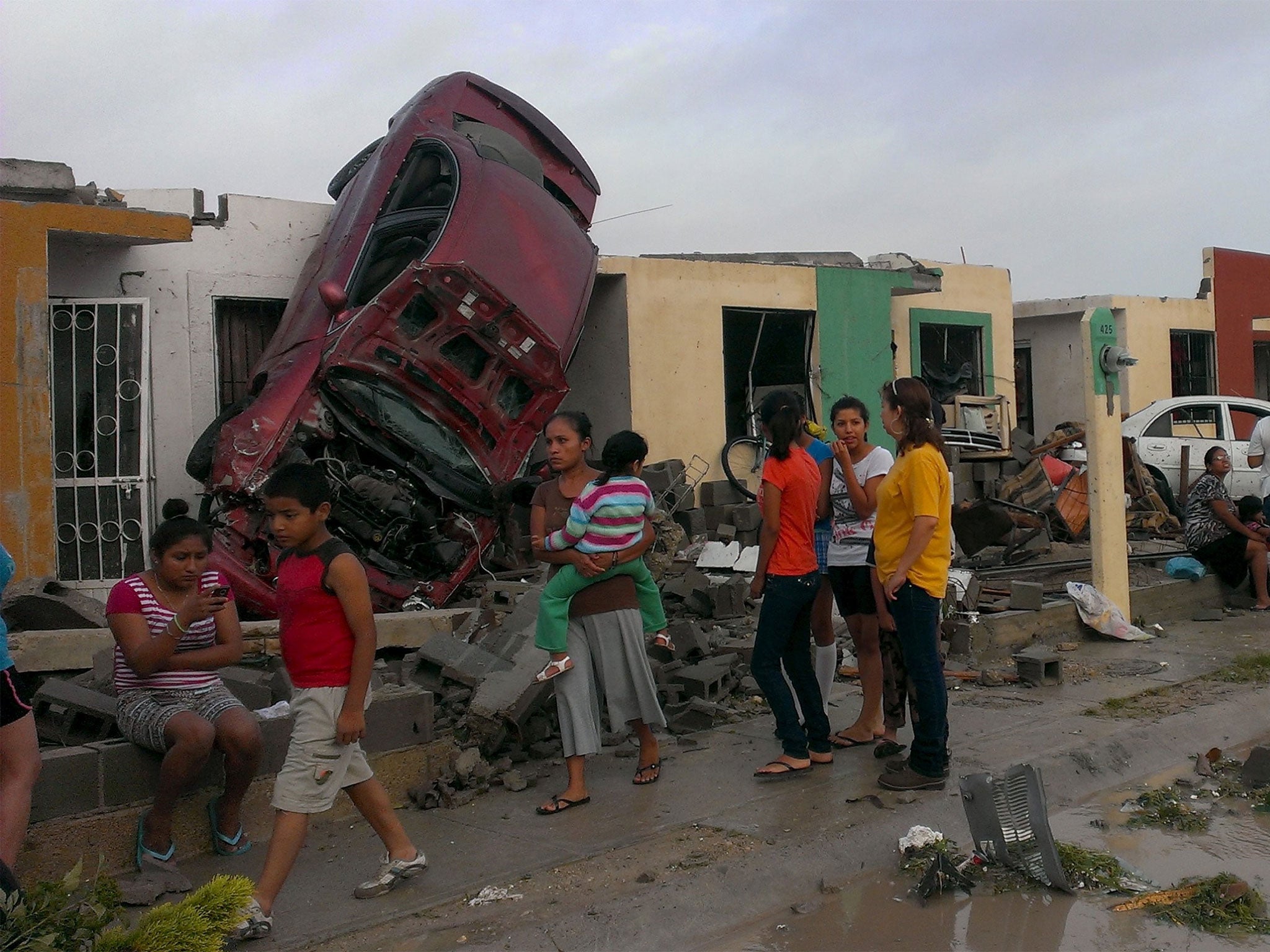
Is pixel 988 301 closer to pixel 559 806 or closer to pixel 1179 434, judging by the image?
pixel 1179 434

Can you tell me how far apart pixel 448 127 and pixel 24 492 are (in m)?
4.62

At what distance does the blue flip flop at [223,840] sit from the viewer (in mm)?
4461

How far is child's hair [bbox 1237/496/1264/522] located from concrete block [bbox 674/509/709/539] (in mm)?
4907

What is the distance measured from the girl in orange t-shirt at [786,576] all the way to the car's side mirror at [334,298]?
14.5 feet

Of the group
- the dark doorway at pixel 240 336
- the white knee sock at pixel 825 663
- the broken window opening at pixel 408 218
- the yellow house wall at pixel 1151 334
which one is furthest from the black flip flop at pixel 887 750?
the yellow house wall at pixel 1151 334

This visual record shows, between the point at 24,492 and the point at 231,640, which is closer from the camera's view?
the point at 231,640

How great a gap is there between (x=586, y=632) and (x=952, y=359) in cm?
1300

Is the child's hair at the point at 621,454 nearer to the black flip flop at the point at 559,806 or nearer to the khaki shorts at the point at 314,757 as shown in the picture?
the black flip flop at the point at 559,806

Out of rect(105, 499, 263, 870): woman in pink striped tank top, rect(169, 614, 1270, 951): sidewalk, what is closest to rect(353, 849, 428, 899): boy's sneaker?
rect(169, 614, 1270, 951): sidewalk

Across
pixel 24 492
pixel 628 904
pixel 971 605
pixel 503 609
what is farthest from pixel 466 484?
pixel 628 904

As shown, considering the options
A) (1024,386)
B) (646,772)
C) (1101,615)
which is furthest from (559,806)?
(1024,386)

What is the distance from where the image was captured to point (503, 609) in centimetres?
778

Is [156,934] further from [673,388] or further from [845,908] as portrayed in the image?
[673,388]

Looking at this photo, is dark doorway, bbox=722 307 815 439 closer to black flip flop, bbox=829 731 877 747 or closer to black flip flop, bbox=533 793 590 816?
black flip flop, bbox=829 731 877 747
